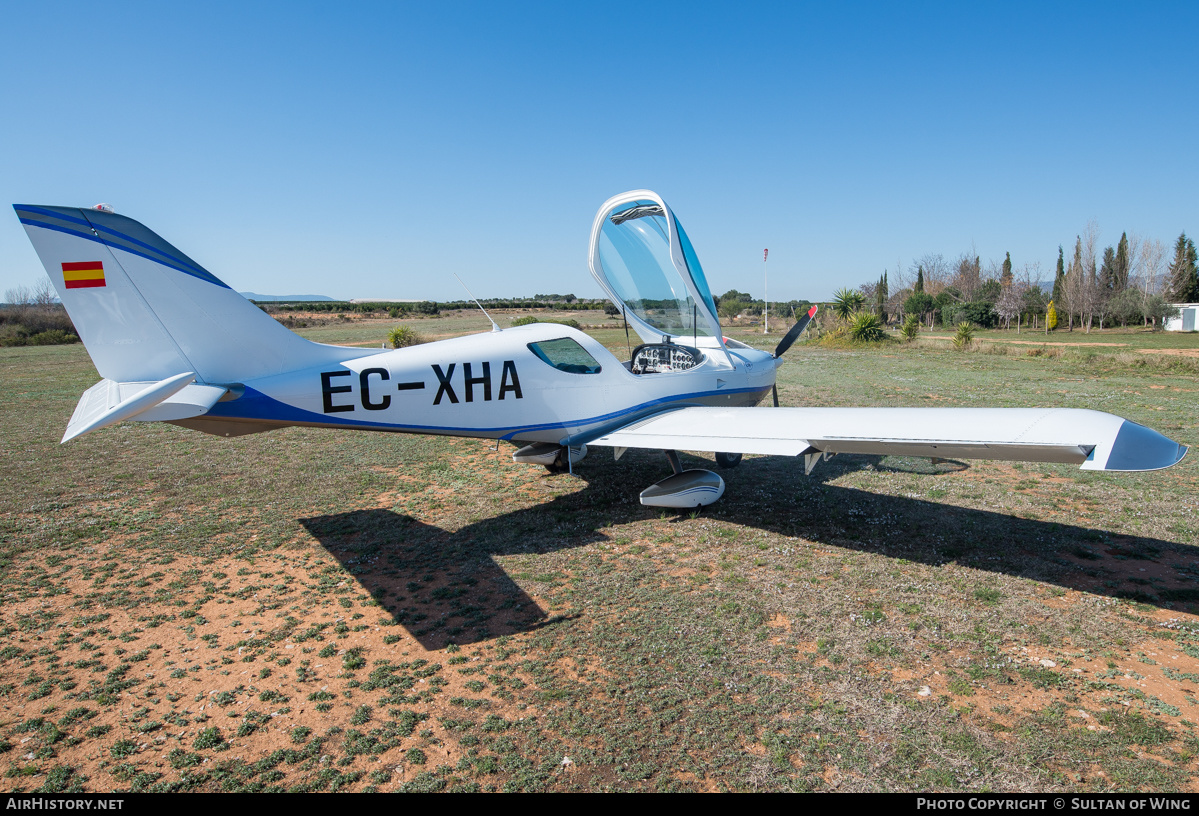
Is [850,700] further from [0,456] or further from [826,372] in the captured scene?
[826,372]

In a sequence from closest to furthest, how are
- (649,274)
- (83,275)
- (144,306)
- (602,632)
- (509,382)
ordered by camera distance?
1. (602,632)
2. (83,275)
3. (144,306)
4. (509,382)
5. (649,274)

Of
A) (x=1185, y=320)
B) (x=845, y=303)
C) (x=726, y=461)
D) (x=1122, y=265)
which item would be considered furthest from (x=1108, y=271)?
(x=726, y=461)

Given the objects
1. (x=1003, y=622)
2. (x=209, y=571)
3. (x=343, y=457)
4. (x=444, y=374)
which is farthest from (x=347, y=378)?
(x=1003, y=622)

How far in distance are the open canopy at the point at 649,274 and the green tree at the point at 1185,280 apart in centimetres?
5656

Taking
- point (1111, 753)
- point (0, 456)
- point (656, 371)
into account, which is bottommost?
point (1111, 753)

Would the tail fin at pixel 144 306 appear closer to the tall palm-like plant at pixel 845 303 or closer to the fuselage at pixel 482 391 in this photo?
the fuselage at pixel 482 391

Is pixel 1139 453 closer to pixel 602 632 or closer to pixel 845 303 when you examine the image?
pixel 602 632

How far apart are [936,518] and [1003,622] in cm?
236

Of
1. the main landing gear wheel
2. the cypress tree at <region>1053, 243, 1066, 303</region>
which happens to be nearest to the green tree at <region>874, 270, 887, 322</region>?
the cypress tree at <region>1053, 243, 1066, 303</region>

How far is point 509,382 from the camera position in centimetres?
674

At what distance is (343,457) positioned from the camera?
33.3 feet

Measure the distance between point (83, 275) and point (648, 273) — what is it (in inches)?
243

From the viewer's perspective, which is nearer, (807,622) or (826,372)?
(807,622)

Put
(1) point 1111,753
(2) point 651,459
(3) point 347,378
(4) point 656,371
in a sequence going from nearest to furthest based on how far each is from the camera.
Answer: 1. (1) point 1111,753
2. (3) point 347,378
3. (4) point 656,371
4. (2) point 651,459
